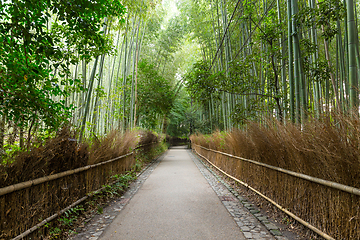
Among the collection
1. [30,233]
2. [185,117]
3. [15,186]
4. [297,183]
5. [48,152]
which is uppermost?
[185,117]

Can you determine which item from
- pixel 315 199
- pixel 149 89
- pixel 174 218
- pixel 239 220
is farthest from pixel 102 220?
pixel 149 89

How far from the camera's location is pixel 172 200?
3.69 meters

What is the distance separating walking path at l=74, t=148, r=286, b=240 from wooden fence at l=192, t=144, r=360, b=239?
0.39 m

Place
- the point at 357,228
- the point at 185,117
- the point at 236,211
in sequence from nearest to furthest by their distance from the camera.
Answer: the point at 357,228
the point at 236,211
the point at 185,117

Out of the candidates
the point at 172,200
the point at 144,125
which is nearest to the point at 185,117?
the point at 144,125

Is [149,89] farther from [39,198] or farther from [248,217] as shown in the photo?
[39,198]

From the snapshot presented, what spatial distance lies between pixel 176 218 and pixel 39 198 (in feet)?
5.23

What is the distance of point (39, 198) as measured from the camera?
197 centimetres

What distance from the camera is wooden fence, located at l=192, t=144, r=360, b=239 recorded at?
1.67m

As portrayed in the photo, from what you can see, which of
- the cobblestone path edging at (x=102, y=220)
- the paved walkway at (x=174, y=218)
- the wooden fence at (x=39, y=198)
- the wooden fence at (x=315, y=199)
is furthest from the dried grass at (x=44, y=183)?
the wooden fence at (x=315, y=199)

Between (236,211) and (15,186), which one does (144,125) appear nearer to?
(236,211)

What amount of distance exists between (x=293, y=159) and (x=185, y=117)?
61.9 ft

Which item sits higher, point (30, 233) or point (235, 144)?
point (235, 144)

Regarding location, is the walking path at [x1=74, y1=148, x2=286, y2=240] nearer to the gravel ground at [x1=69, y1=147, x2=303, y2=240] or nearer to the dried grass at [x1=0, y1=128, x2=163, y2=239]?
the gravel ground at [x1=69, y1=147, x2=303, y2=240]
